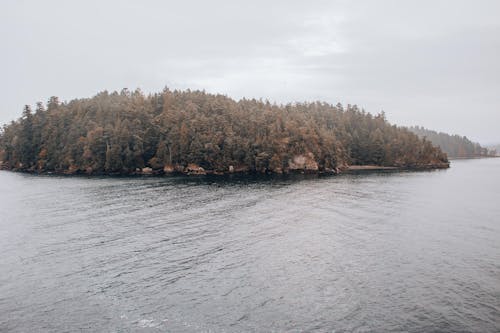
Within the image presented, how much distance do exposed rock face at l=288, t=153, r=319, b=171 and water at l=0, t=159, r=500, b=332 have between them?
92.6 metres

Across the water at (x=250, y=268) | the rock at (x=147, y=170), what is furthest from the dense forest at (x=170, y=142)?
the water at (x=250, y=268)

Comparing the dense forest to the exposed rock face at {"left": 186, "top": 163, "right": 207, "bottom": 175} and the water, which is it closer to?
the exposed rock face at {"left": 186, "top": 163, "right": 207, "bottom": 175}

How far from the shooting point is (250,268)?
118 ft

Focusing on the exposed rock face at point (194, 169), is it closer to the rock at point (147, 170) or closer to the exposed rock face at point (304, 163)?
the rock at point (147, 170)

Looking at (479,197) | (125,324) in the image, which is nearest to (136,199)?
(125,324)

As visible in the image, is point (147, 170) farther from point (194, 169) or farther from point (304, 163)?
point (304, 163)

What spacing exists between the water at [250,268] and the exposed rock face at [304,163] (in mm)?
92612

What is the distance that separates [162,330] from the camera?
24.2 m

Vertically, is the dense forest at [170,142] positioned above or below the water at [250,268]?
above

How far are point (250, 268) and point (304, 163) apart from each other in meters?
130

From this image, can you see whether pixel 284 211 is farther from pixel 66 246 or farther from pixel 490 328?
pixel 490 328

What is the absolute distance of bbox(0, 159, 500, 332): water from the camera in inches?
1017

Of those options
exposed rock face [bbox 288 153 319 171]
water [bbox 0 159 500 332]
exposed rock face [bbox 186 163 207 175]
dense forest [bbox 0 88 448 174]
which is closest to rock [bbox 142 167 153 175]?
dense forest [bbox 0 88 448 174]

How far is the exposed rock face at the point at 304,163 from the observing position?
533 ft
